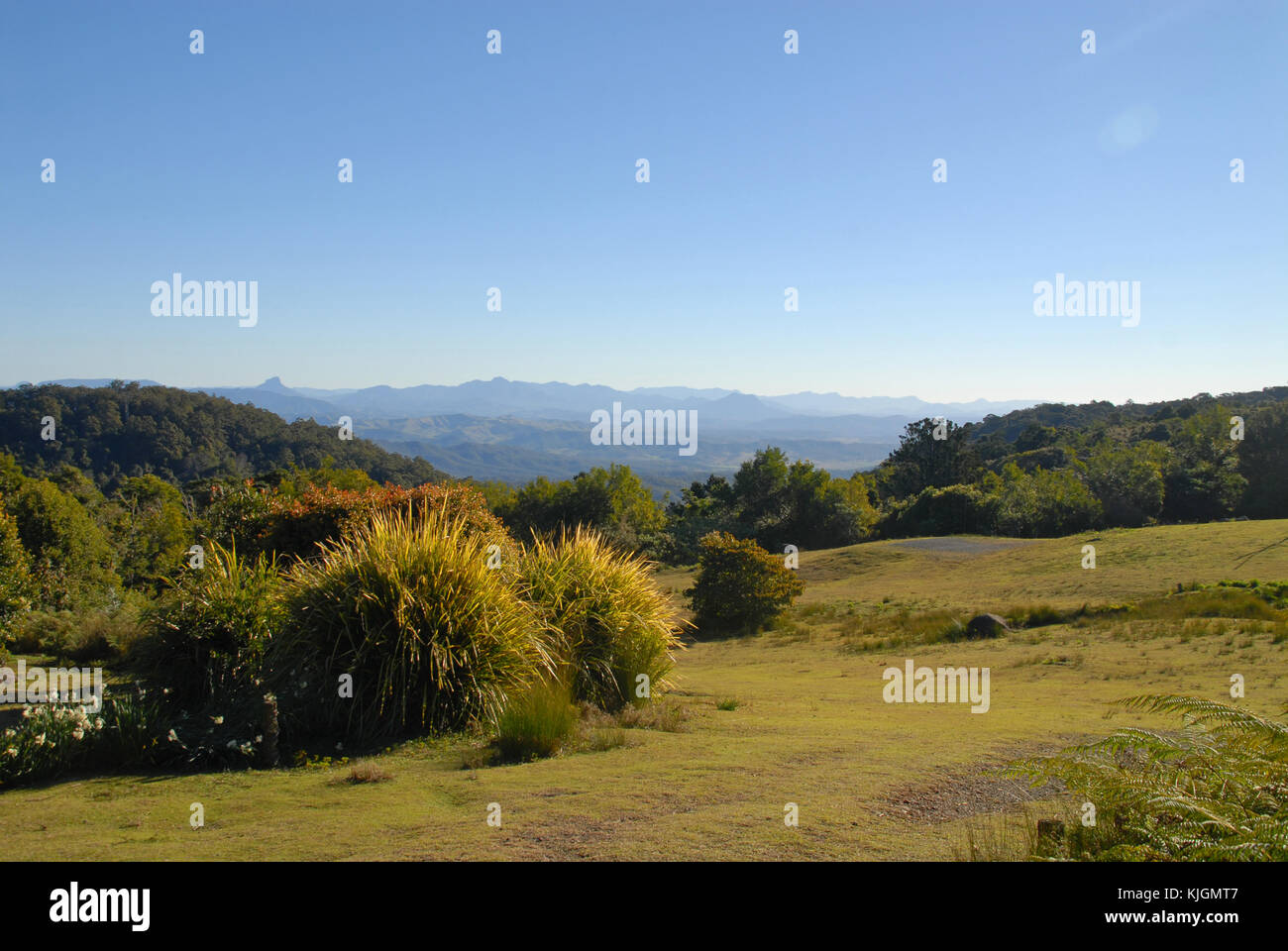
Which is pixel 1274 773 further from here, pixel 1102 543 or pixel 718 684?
pixel 1102 543

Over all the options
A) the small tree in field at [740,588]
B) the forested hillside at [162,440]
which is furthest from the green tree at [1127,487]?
the forested hillside at [162,440]

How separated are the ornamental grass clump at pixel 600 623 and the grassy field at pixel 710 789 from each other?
2.86 feet

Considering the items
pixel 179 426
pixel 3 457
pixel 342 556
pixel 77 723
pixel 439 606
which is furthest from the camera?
pixel 179 426

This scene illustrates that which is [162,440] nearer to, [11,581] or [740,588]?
[11,581]

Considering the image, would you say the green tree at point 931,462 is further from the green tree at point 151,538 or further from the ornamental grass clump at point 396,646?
the ornamental grass clump at point 396,646

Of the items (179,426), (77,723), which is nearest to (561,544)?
(77,723)

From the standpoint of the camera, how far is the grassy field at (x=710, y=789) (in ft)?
16.0

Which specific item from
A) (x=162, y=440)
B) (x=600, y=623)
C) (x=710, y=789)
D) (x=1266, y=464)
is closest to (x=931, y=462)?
(x=1266, y=464)

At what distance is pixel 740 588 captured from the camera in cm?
2617

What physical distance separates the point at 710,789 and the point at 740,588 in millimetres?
20190

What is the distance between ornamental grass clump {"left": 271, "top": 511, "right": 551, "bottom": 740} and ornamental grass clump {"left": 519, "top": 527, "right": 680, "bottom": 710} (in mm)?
1204
